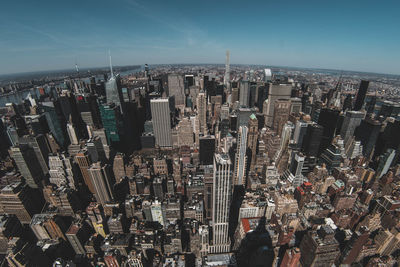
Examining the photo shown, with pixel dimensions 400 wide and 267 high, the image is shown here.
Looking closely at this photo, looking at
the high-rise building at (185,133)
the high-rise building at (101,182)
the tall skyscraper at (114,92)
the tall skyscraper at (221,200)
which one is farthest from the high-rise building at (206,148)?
the tall skyscraper at (114,92)

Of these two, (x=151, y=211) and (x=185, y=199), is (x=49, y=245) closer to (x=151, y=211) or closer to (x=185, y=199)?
(x=151, y=211)

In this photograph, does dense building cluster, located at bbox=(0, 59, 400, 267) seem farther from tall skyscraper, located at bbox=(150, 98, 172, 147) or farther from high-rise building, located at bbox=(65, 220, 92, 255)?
tall skyscraper, located at bbox=(150, 98, 172, 147)

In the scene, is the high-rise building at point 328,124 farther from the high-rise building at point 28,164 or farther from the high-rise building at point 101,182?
the high-rise building at point 28,164

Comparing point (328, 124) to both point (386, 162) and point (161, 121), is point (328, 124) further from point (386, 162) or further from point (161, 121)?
point (161, 121)

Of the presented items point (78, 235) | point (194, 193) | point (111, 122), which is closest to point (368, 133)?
point (194, 193)

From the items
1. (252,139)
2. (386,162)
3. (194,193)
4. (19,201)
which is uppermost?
(252,139)

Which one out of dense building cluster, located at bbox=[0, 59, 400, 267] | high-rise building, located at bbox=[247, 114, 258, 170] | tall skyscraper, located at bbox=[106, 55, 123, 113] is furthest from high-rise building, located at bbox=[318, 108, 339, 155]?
tall skyscraper, located at bbox=[106, 55, 123, 113]

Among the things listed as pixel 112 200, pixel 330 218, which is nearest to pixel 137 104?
pixel 112 200
